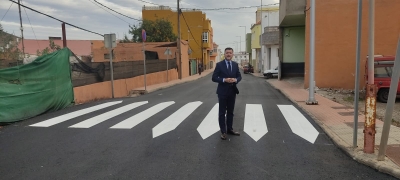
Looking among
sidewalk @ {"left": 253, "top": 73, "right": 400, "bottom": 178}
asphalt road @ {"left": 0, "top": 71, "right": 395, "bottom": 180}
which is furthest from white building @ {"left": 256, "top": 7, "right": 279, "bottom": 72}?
asphalt road @ {"left": 0, "top": 71, "right": 395, "bottom": 180}

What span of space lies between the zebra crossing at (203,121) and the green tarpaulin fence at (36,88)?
32.9 inches

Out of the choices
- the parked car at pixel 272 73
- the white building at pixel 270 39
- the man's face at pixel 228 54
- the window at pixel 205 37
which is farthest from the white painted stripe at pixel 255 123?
the window at pixel 205 37

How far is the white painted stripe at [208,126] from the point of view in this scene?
260 inches

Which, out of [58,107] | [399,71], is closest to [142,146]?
[399,71]

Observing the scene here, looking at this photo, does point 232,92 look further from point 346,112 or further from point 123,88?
point 123,88

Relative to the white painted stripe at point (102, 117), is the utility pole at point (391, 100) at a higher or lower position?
higher

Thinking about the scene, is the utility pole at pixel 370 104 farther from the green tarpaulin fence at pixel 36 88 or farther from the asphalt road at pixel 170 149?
the green tarpaulin fence at pixel 36 88

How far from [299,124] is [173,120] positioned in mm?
3068

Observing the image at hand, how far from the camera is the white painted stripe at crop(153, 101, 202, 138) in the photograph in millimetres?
6906

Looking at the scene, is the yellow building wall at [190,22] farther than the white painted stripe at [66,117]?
Yes

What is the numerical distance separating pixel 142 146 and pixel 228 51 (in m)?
2.41

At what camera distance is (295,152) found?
17.3 ft

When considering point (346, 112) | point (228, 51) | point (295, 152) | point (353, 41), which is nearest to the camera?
point (295, 152)

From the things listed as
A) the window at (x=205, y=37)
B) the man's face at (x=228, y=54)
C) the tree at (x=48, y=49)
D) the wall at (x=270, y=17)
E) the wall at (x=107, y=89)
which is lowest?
the wall at (x=107, y=89)
